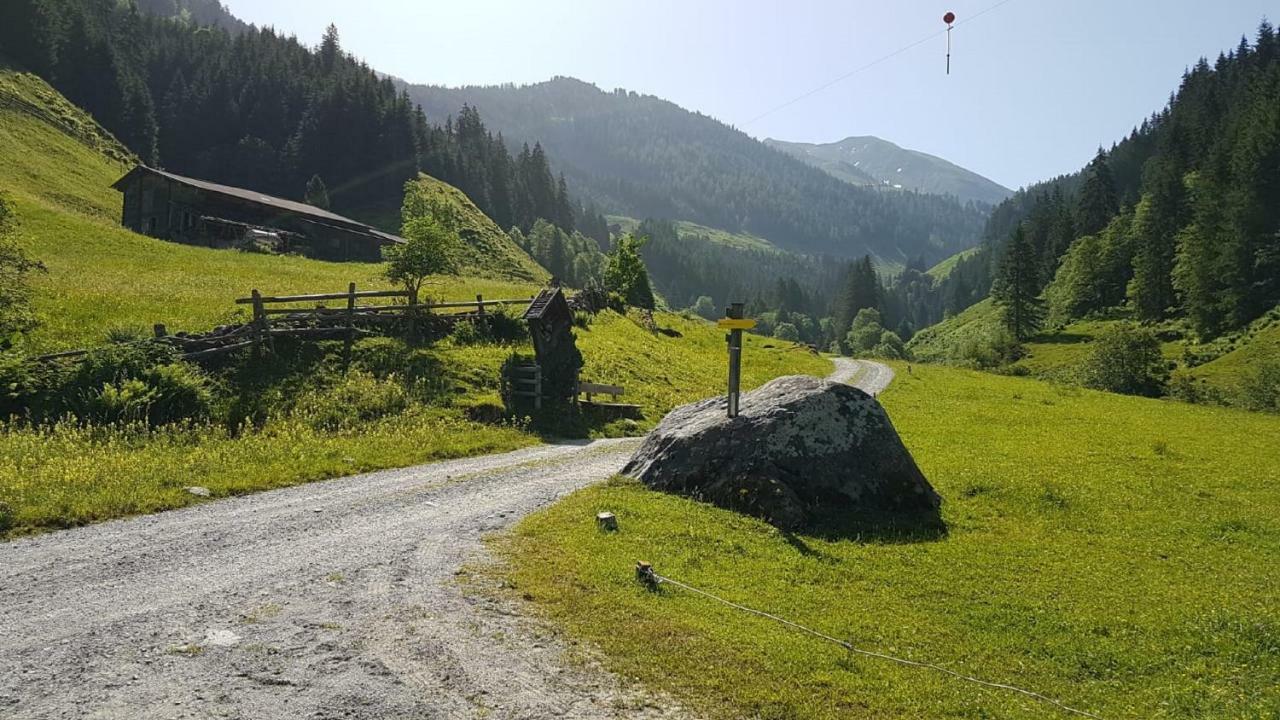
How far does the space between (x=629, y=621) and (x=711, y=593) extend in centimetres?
186

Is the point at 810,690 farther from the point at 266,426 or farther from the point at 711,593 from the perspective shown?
the point at 266,426

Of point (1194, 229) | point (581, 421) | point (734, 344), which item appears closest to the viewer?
point (734, 344)

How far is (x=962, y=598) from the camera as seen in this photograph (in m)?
11.3

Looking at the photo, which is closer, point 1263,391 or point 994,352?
point 1263,391

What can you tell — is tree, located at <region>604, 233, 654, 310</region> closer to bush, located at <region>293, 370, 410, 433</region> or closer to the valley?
the valley

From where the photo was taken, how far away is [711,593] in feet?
34.7

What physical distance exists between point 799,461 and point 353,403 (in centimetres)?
1607

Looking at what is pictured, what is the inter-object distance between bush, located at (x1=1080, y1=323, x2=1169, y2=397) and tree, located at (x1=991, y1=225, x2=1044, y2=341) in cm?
4912

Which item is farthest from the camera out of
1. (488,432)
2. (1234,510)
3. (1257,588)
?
(488,432)

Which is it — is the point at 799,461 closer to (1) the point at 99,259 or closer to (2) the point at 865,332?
(1) the point at 99,259

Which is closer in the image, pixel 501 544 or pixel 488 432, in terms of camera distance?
pixel 501 544

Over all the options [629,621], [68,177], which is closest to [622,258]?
[68,177]

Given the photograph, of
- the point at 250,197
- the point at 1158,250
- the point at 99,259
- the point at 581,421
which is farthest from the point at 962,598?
the point at 1158,250

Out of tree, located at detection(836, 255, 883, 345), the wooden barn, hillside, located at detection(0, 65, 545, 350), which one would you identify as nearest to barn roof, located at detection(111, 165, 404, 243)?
the wooden barn
